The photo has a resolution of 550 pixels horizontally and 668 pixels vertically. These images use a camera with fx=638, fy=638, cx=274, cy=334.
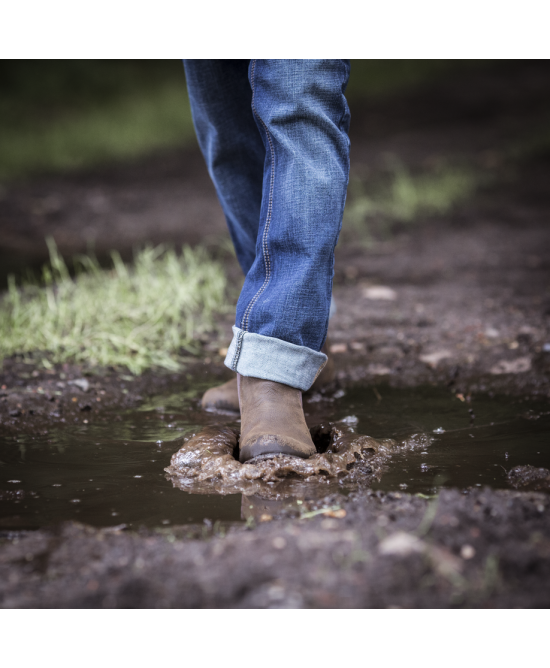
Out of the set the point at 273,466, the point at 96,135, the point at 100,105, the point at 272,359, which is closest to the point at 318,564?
the point at 273,466

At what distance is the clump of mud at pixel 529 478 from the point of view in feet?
3.89

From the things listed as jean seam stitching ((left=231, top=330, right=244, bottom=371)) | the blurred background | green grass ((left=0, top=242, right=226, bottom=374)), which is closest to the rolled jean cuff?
jean seam stitching ((left=231, top=330, right=244, bottom=371))

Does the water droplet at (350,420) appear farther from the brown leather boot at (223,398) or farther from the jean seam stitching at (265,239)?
the jean seam stitching at (265,239)

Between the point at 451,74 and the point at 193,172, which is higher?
the point at 451,74

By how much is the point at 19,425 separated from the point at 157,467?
1.55 ft

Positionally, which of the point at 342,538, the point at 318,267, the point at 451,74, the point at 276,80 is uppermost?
the point at 451,74

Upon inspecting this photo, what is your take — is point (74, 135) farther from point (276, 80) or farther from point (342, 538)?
point (342, 538)

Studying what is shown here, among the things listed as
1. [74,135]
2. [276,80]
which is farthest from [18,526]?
[74,135]

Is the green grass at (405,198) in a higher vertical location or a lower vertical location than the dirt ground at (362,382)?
→ higher

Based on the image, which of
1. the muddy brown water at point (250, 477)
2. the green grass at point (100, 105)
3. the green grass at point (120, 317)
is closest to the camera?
the muddy brown water at point (250, 477)

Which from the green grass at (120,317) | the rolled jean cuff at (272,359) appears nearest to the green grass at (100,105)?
the green grass at (120,317)

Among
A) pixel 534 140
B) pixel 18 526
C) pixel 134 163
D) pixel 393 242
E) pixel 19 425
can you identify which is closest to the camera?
pixel 18 526

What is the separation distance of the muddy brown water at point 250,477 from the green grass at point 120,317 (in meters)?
0.37

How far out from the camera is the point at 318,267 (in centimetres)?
133
